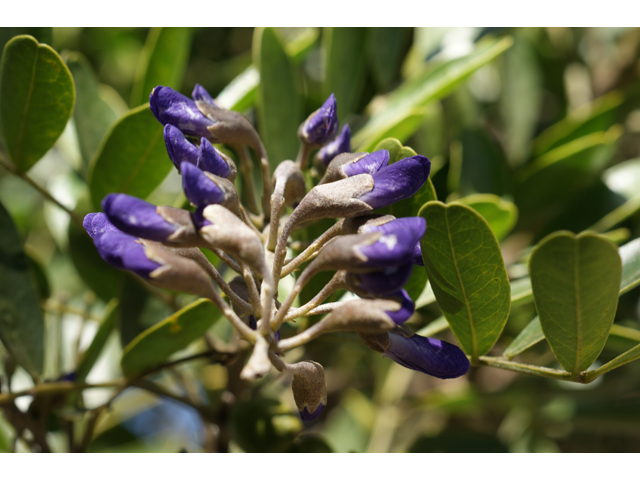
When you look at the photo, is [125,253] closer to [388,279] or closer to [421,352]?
[388,279]

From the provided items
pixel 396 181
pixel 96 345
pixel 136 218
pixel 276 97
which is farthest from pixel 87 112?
pixel 396 181


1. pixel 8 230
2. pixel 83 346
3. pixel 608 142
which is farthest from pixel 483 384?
pixel 8 230

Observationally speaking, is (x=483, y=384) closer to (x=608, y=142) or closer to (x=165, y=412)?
(x=608, y=142)

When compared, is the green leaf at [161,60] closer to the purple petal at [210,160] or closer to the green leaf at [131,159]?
the green leaf at [131,159]

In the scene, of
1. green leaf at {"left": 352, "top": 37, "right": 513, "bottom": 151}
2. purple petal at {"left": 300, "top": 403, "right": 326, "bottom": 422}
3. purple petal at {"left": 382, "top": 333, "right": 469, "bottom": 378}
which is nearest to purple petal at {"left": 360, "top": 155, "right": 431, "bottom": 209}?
purple petal at {"left": 382, "top": 333, "right": 469, "bottom": 378}

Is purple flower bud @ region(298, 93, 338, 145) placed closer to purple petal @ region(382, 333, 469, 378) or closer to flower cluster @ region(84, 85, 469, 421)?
flower cluster @ region(84, 85, 469, 421)

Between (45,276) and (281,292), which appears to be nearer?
(281,292)

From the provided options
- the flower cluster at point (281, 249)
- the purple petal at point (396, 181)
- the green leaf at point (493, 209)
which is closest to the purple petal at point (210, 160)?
the flower cluster at point (281, 249)
